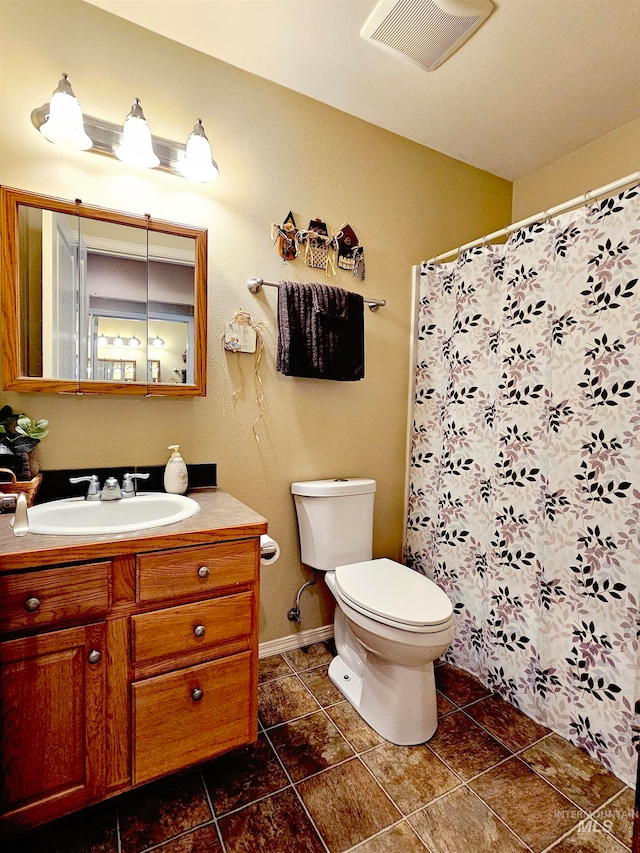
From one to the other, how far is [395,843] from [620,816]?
0.67m

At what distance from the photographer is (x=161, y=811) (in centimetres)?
121

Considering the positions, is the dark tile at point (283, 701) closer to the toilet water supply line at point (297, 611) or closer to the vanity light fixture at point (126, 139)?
the toilet water supply line at point (297, 611)

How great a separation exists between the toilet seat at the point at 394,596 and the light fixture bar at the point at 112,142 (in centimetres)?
165

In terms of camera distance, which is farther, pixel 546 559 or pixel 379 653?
pixel 546 559

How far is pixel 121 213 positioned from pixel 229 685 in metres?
1.58

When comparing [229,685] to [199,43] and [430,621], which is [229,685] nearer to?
[430,621]

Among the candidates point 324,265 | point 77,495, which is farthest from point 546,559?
point 77,495

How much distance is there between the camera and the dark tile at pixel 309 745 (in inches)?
54.0

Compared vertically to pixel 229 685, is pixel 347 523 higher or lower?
higher

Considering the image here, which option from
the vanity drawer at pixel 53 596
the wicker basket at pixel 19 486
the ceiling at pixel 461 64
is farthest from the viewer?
the ceiling at pixel 461 64

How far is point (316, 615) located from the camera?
6.68ft

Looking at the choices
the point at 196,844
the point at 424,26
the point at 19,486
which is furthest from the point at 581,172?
the point at 196,844

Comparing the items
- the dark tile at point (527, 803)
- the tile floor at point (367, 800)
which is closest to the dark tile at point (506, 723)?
the tile floor at point (367, 800)

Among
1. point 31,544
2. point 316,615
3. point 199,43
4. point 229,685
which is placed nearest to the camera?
point 31,544
